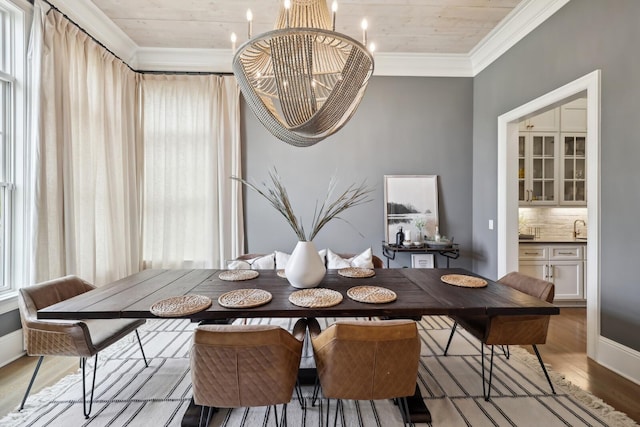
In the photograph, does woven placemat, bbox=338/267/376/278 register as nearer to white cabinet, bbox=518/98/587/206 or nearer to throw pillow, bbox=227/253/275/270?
throw pillow, bbox=227/253/275/270

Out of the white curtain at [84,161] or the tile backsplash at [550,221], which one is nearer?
the white curtain at [84,161]

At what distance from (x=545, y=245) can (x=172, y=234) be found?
14.9 ft

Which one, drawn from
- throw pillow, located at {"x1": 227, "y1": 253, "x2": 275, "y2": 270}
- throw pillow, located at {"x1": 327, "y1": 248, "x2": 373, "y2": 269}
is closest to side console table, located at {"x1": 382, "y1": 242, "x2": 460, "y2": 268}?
throw pillow, located at {"x1": 327, "y1": 248, "x2": 373, "y2": 269}

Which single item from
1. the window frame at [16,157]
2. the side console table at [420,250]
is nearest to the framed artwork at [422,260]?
the side console table at [420,250]

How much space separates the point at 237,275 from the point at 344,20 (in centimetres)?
279

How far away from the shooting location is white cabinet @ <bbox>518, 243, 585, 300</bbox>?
3.42 metres

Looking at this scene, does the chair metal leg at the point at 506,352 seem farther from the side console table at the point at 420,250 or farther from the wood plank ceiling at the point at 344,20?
the wood plank ceiling at the point at 344,20

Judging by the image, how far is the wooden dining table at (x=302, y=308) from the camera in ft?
5.01

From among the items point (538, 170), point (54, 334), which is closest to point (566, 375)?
point (538, 170)

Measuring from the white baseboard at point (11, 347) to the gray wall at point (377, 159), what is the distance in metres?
2.21

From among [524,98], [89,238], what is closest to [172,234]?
[89,238]

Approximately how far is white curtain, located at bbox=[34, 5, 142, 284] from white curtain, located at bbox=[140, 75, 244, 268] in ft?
0.63

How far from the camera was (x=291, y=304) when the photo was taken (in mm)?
1628

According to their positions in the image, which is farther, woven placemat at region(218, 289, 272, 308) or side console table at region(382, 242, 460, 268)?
side console table at region(382, 242, 460, 268)
